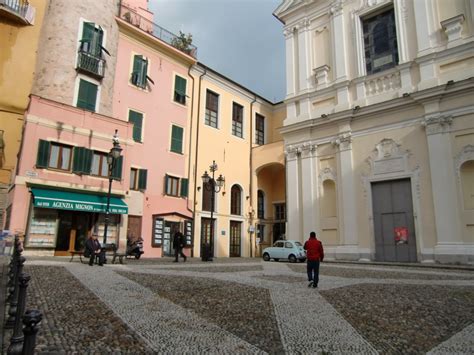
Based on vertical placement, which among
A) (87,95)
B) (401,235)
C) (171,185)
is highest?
(87,95)

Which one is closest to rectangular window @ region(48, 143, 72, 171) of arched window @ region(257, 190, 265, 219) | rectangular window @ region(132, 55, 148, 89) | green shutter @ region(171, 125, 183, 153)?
rectangular window @ region(132, 55, 148, 89)

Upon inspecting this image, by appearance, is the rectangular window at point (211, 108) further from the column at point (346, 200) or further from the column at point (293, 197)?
the column at point (346, 200)

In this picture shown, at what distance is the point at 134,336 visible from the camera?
4156 mm

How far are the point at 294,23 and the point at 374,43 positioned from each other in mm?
6340

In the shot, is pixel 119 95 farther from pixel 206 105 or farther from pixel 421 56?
pixel 421 56

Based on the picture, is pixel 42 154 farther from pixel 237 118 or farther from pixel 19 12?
pixel 237 118

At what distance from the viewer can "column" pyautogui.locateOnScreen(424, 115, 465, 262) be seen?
16422 millimetres

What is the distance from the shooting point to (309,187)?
72.3 ft

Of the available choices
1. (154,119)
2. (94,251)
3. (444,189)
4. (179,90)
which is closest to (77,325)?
(94,251)

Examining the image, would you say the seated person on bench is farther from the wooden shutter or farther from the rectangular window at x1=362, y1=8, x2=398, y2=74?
the rectangular window at x1=362, y1=8, x2=398, y2=74

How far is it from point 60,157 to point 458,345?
57.0ft

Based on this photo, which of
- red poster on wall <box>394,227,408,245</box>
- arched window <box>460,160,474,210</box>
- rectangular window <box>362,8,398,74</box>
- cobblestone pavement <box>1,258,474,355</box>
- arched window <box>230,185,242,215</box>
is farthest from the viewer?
arched window <box>230,185,242,215</box>

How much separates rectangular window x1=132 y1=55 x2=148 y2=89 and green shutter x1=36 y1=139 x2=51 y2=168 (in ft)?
23.5

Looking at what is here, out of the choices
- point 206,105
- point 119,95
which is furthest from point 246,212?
point 119,95
